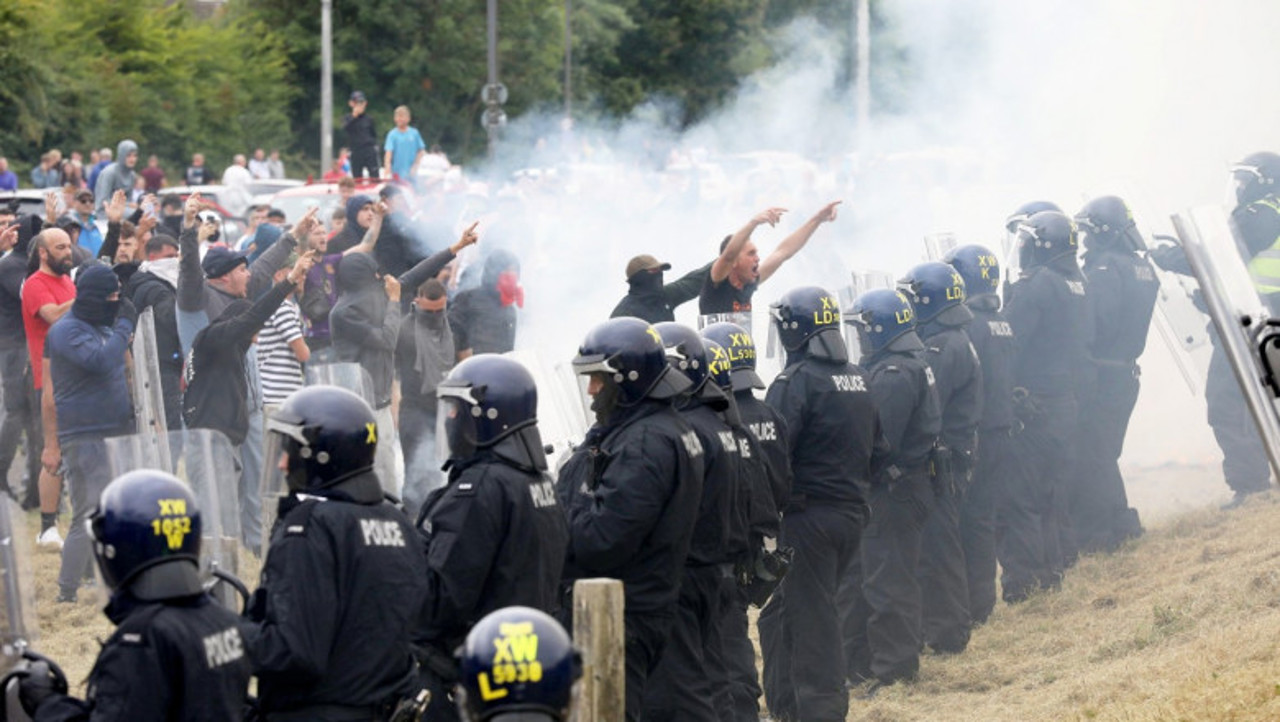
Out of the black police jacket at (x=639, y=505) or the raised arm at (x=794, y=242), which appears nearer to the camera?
the black police jacket at (x=639, y=505)

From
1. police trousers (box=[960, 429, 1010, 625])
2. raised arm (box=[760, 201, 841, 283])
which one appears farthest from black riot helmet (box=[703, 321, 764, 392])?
police trousers (box=[960, 429, 1010, 625])

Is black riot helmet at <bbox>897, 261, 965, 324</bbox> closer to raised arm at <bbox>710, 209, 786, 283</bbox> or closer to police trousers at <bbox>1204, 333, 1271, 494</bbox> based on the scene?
raised arm at <bbox>710, 209, 786, 283</bbox>

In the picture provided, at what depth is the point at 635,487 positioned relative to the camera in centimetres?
684

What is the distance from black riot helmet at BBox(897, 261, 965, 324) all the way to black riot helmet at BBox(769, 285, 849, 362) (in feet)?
5.80

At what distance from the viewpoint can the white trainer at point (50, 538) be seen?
12.0m

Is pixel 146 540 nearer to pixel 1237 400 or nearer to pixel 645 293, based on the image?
pixel 645 293

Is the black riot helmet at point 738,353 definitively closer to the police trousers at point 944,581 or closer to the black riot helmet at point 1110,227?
the police trousers at point 944,581

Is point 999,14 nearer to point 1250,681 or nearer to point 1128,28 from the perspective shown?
point 1128,28

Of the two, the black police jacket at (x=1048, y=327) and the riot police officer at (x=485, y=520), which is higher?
the black police jacket at (x=1048, y=327)

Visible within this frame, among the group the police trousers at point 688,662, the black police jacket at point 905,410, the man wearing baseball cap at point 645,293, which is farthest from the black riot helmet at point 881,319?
the police trousers at point 688,662

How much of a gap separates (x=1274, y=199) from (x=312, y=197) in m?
14.3

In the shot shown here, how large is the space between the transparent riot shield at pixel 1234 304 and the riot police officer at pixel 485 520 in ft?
7.38

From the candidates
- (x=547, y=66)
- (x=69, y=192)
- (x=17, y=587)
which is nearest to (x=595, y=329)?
(x=17, y=587)

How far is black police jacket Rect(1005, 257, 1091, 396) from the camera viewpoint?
41.0 ft
